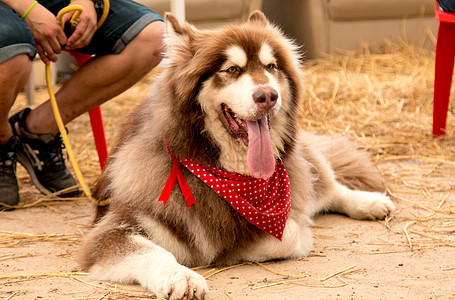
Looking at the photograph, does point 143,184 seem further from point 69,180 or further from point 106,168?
point 69,180

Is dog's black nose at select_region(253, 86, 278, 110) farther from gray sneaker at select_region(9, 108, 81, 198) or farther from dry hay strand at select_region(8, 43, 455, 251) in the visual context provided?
gray sneaker at select_region(9, 108, 81, 198)

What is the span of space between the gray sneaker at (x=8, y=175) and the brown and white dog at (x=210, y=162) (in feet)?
3.43

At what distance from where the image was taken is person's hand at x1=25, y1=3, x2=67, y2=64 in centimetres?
305

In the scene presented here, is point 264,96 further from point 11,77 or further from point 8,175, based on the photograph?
point 8,175

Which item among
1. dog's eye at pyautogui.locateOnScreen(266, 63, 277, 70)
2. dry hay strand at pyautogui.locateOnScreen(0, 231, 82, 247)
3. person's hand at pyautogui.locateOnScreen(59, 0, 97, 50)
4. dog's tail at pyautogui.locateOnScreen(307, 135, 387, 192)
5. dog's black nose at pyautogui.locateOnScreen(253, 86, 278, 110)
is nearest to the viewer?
dog's black nose at pyautogui.locateOnScreen(253, 86, 278, 110)

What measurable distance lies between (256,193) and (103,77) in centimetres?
141

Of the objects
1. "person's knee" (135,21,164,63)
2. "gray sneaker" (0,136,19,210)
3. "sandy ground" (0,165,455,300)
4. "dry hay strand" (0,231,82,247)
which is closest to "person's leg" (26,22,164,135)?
"person's knee" (135,21,164,63)

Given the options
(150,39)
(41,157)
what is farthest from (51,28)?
(41,157)

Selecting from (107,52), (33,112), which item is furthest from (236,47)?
(33,112)

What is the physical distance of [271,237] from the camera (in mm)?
2549

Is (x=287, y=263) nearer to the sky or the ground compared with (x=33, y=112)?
nearer to the ground

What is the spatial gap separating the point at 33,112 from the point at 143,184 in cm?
138

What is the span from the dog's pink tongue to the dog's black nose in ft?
0.46

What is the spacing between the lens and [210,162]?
97.3 inches
